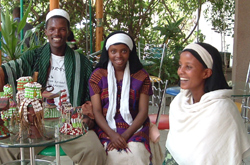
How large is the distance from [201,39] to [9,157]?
661cm

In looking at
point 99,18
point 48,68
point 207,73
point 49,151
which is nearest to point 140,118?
point 49,151

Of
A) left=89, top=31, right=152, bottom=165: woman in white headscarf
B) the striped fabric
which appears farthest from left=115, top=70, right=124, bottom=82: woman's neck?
the striped fabric

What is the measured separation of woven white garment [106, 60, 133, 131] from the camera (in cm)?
271

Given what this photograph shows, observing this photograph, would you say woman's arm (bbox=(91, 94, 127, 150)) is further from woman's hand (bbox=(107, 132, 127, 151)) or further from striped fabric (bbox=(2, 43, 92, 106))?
striped fabric (bbox=(2, 43, 92, 106))

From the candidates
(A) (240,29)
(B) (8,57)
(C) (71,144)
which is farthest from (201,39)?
(C) (71,144)

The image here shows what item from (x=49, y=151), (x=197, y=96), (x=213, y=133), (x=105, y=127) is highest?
(x=197, y=96)

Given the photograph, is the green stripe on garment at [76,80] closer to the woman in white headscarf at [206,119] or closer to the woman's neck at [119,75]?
the woman's neck at [119,75]

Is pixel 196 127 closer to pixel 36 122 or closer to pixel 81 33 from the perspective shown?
pixel 36 122

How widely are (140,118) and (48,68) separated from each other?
1.05 metres

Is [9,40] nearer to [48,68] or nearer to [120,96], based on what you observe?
[48,68]

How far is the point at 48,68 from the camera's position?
9.84 feet

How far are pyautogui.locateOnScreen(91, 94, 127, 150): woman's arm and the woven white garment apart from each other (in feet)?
0.21

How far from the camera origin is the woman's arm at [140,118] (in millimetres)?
2621

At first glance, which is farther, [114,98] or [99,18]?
[99,18]
